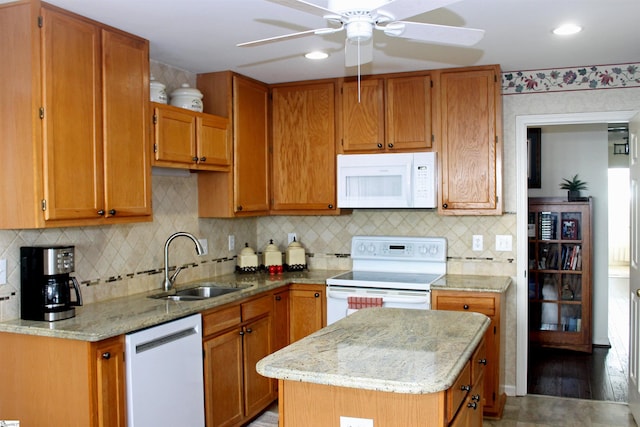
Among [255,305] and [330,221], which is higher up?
[330,221]

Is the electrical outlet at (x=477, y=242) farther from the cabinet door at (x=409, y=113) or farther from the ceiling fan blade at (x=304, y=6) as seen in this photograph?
the ceiling fan blade at (x=304, y=6)

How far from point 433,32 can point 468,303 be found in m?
2.03

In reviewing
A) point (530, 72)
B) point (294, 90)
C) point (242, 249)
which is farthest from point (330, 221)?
point (530, 72)

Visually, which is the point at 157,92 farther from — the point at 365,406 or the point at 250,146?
the point at 365,406

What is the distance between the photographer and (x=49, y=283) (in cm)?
259

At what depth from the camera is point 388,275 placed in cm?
421

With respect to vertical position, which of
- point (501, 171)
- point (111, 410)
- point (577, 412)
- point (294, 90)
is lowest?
point (577, 412)

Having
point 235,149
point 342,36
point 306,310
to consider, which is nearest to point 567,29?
point 342,36

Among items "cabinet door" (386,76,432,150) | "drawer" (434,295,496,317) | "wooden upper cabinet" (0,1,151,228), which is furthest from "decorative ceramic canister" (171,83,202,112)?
"drawer" (434,295,496,317)

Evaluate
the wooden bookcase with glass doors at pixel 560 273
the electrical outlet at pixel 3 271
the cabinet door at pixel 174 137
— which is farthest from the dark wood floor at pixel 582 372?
the electrical outlet at pixel 3 271

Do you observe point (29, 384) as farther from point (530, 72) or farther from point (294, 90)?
point (530, 72)

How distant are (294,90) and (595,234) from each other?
127 inches

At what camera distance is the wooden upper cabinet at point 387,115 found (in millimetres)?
3973

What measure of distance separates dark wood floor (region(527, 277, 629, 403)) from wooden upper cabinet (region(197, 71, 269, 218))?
2.55 m
